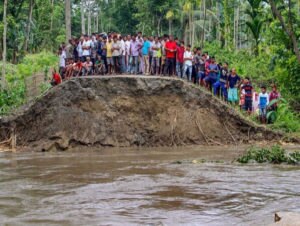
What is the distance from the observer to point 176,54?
63.7 feet

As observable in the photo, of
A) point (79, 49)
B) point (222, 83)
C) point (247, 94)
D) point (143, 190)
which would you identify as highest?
point (79, 49)

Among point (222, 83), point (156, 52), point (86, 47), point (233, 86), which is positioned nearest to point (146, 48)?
point (156, 52)

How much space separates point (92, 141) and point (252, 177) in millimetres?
7629

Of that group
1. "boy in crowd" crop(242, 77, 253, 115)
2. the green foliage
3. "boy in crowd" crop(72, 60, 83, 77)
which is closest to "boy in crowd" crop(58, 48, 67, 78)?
"boy in crowd" crop(72, 60, 83, 77)

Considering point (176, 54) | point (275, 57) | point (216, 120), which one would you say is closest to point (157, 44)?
point (176, 54)

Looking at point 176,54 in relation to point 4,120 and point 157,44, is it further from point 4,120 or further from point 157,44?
point 4,120

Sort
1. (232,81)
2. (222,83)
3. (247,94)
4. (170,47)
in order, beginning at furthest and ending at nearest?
1. (247,94)
2. (222,83)
3. (232,81)
4. (170,47)

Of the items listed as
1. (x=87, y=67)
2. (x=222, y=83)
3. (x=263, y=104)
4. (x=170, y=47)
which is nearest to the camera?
(x=170, y=47)

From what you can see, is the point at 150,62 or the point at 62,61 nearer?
the point at 150,62

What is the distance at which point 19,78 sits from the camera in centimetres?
2655

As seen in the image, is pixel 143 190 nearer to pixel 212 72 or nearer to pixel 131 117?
pixel 131 117

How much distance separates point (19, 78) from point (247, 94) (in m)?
11.7

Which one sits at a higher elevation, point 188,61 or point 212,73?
point 188,61

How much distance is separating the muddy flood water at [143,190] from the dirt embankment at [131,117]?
2370mm
